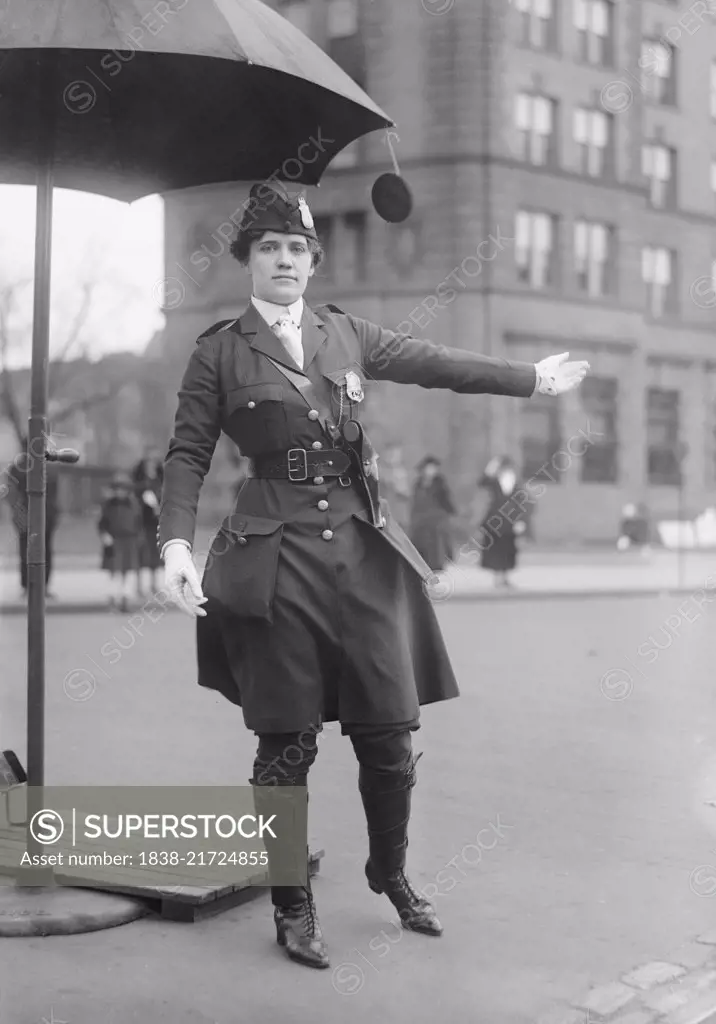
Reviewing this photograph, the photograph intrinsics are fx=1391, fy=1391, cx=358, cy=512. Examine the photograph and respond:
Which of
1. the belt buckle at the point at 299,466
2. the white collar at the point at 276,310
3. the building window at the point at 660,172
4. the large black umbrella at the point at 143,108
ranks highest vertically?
the building window at the point at 660,172

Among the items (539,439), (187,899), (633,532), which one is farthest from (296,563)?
(539,439)

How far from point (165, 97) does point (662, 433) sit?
3624 cm

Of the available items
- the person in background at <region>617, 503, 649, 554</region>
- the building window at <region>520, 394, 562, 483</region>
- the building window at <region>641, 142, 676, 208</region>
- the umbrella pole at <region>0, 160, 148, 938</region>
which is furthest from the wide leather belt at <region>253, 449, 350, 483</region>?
the building window at <region>641, 142, 676, 208</region>

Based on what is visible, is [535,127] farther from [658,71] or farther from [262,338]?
[262,338]

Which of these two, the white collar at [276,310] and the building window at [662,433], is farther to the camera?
the building window at [662,433]

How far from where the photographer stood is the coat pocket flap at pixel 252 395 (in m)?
3.96

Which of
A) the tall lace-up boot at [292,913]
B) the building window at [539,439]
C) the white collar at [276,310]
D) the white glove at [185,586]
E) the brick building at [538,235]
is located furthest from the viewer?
the building window at [539,439]

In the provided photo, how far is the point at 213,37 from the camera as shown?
13.1 feet

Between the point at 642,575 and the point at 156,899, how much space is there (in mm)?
20351

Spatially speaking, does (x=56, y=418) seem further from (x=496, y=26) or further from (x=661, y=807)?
(x=661, y=807)

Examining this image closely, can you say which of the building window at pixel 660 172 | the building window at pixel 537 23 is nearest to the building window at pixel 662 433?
the building window at pixel 660 172

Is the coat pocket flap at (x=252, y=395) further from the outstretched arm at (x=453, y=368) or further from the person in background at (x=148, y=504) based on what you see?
the person in background at (x=148, y=504)

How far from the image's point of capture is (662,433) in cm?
3959

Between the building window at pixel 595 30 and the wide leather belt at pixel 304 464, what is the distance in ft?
117
